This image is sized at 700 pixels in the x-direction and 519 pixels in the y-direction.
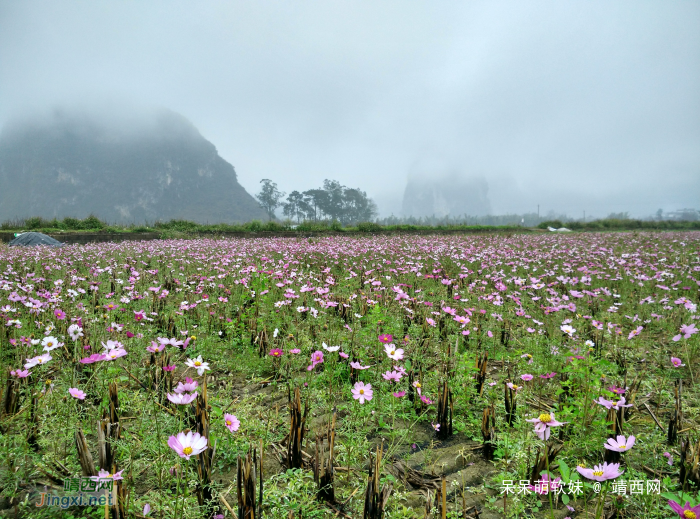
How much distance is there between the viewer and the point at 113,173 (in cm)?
12594

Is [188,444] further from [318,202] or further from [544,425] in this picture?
[318,202]

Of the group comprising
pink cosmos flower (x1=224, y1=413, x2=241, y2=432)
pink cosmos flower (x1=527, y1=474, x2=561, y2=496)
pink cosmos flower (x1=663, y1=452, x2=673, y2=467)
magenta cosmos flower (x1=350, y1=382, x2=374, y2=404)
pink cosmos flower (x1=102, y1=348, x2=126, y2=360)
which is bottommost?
pink cosmos flower (x1=663, y1=452, x2=673, y2=467)

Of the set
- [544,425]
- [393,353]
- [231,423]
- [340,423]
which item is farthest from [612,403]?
[231,423]

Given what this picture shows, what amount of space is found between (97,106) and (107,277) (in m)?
214

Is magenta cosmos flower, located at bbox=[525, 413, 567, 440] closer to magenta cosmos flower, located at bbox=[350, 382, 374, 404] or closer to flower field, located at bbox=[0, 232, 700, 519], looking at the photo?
flower field, located at bbox=[0, 232, 700, 519]

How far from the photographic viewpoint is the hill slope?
114438mm

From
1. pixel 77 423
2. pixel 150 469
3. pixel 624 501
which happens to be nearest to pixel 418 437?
pixel 624 501

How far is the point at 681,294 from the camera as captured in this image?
18.3ft

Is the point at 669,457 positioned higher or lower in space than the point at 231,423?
lower

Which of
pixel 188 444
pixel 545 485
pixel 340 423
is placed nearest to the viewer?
pixel 188 444

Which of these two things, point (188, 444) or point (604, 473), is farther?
point (188, 444)

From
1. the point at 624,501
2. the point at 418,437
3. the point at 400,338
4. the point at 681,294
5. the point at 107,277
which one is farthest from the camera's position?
the point at 107,277

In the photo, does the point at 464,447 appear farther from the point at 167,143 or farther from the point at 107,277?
the point at 167,143

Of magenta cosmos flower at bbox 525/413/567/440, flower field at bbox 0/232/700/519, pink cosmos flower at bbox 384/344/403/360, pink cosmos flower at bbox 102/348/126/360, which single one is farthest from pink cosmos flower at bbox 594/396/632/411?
pink cosmos flower at bbox 102/348/126/360
